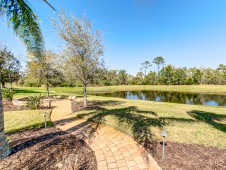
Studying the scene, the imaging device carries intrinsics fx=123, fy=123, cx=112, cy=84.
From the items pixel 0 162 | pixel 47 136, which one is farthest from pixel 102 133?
pixel 0 162

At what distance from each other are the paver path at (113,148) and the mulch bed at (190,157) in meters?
0.34

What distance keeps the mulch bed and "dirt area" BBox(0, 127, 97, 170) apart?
1705 millimetres

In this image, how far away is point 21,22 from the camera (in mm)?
4273

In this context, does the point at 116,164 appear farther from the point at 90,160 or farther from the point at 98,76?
the point at 98,76

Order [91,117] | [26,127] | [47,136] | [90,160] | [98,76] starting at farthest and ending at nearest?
[98,76] → [91,117] → [26,127] → [47,136] → [90,160]

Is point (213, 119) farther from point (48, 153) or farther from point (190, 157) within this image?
point (48, 153)

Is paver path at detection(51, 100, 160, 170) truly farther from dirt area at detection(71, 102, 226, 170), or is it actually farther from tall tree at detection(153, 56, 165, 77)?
tall tree at detection(153, 56, 165, 77)

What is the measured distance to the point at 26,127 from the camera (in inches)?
205

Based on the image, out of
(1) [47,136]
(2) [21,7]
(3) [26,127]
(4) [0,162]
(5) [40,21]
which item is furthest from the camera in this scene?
(3) [26,127]

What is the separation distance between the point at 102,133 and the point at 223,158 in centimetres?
352

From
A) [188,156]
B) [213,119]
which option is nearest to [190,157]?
[188,156]

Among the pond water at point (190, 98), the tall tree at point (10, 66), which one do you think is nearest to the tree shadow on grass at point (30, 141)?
the tall tree at point (10, 66)

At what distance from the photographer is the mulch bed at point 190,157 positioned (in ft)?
9.00

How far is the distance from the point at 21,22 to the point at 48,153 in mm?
4350
